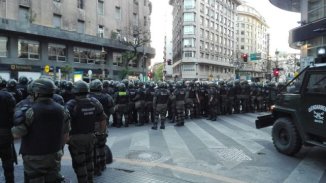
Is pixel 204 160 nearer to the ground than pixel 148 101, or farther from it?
nearer to the ground

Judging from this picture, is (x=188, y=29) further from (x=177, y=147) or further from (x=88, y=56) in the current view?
(x=177, y=147)

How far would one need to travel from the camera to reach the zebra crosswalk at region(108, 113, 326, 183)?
6305 mm

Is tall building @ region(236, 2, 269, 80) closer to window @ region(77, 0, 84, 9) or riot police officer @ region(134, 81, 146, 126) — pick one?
window @ region(77, 0, 84, 9)

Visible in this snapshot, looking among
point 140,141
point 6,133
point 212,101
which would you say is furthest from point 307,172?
point 212,101

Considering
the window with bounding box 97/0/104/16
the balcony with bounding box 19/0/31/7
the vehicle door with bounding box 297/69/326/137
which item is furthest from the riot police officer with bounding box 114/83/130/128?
Result: the window with bounding box 97/0/104/16

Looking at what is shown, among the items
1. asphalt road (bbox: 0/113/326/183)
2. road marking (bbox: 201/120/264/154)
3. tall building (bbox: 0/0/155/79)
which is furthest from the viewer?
tall building (bbox: 0/0/155/79)

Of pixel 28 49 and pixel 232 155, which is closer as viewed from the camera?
pixel 232 155

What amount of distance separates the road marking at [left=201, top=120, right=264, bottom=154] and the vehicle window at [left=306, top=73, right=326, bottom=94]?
2.15m

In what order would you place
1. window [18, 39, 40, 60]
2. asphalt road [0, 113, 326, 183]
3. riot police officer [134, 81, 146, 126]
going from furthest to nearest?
window [18, 39, 40, 60]
riot police officer [134, 81, 146, 126]
asphalt road [0, 113, 326, 183]

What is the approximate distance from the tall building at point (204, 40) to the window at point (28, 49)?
41356 millimetres

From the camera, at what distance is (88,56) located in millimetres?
36000

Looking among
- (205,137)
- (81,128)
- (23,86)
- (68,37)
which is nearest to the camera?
(81,128)

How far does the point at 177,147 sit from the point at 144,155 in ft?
4.02

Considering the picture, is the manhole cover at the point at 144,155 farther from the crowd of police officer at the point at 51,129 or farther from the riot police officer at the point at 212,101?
the riot police officer at the point at 212,101
